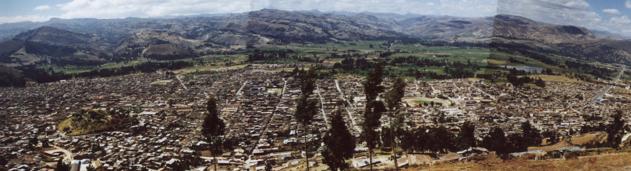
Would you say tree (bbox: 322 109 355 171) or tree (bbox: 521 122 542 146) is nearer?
tree (bbox: 322 109 355 171)

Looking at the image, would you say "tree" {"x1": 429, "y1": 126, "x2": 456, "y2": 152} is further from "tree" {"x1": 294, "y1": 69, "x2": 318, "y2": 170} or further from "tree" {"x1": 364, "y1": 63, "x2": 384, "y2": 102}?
"tree" {"x1": 364, "y1": 63, "x2": 384, "y2": 102}

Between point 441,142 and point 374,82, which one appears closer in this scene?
point 374,82

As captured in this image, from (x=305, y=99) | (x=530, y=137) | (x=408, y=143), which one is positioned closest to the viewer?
(x=305, y=99)

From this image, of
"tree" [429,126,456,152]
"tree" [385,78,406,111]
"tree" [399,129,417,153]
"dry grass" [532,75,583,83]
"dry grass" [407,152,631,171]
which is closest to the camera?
"dry grass" [407,152,631,171]

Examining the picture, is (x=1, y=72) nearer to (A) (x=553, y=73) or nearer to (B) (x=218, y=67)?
(B) (x=218, y=67)

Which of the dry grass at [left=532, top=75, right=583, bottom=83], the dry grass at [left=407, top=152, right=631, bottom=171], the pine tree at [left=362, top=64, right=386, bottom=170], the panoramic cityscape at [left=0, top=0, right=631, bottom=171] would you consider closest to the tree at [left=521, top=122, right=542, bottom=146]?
the panoramic cityscape at [left=0, top=0, right=631, bottom=171]

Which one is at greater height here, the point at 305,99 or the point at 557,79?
the point at 305,99

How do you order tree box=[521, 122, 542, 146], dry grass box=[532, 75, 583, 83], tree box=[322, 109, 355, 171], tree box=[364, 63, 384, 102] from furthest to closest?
dry grass box=[532, 75, 583, 83] < tree box=[521, 122, 542, 146] < tree box=[322, 109, 355, 171] < tree box=[364, 63, 384, 102]

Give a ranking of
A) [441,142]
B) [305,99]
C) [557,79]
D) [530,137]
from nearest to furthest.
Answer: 1. [305,99]
2. [441,142]
3. [530,137]
4. [557,79]

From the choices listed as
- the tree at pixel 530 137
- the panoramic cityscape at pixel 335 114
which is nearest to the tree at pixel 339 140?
the panoramic cityscape at pixel 335 114

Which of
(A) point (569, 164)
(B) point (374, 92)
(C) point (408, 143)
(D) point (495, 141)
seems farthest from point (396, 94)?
(D) point (495, 141)

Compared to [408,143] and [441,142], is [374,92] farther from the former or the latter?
[441,142]

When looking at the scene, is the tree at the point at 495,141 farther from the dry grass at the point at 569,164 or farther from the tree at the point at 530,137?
the dry grass at the point at 569,164
